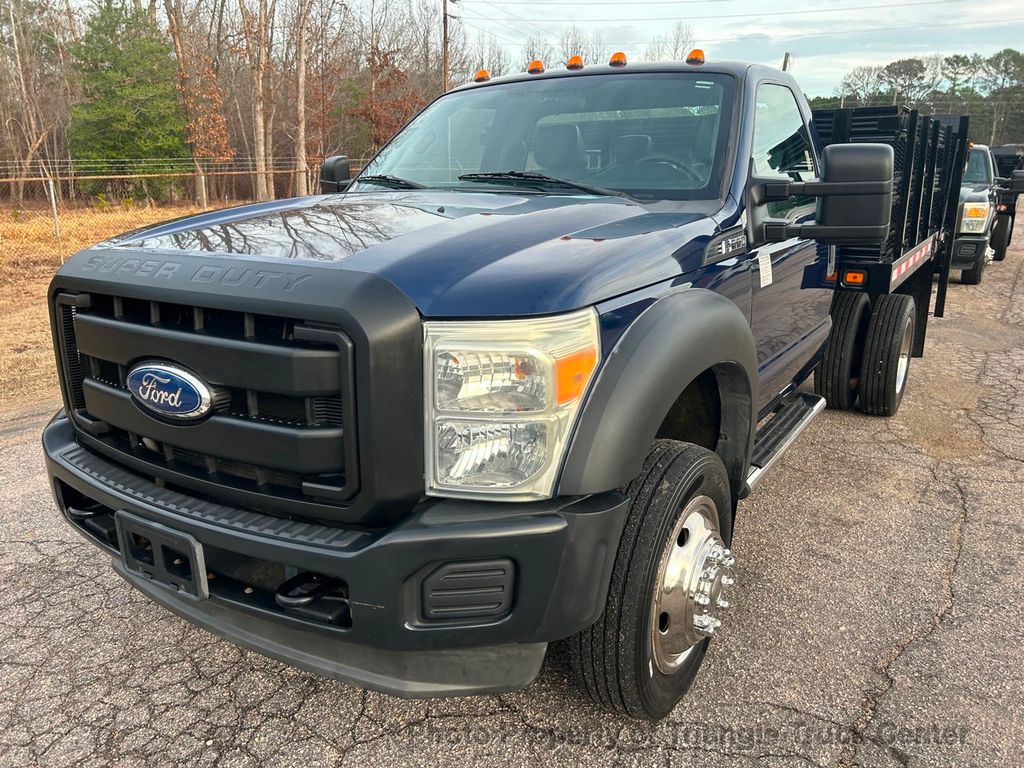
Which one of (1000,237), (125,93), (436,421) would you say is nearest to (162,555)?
(436,421)

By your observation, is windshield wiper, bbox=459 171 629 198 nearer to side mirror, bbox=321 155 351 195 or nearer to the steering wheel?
the steering wheel

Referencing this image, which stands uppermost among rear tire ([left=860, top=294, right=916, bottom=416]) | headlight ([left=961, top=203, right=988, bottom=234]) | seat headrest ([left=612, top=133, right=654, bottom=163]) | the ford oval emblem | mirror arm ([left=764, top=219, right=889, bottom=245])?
seat headrest ([left=612, top=133, right=654, bottom=163])

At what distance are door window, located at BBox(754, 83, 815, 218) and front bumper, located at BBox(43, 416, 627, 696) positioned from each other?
6.17 ft

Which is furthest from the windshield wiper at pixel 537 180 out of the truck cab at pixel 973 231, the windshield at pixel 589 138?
the truck cab at pixel 973 231

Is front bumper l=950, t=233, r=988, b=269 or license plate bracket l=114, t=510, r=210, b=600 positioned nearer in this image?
license plate bracket l=114, t=510, r=210, b=600

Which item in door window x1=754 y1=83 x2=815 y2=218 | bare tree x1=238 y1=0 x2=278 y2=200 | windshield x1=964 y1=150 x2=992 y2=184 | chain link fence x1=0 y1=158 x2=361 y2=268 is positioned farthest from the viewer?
bare tree x1=238 y1=0 x2=278 y2=200

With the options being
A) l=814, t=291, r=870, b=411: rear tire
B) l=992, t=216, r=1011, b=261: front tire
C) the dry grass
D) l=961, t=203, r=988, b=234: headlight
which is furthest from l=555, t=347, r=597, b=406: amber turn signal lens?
l=992, t=216, r=1011, b=261: front tire

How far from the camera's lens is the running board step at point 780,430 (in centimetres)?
308

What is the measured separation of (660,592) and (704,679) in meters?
0.57

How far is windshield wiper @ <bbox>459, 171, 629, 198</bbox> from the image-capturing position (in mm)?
2857

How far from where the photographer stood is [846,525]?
362cm

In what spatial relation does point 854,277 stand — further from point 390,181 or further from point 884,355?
point 390,181

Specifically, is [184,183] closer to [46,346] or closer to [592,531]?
[46,346]

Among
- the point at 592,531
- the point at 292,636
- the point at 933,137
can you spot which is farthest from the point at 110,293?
the point at 933,137
